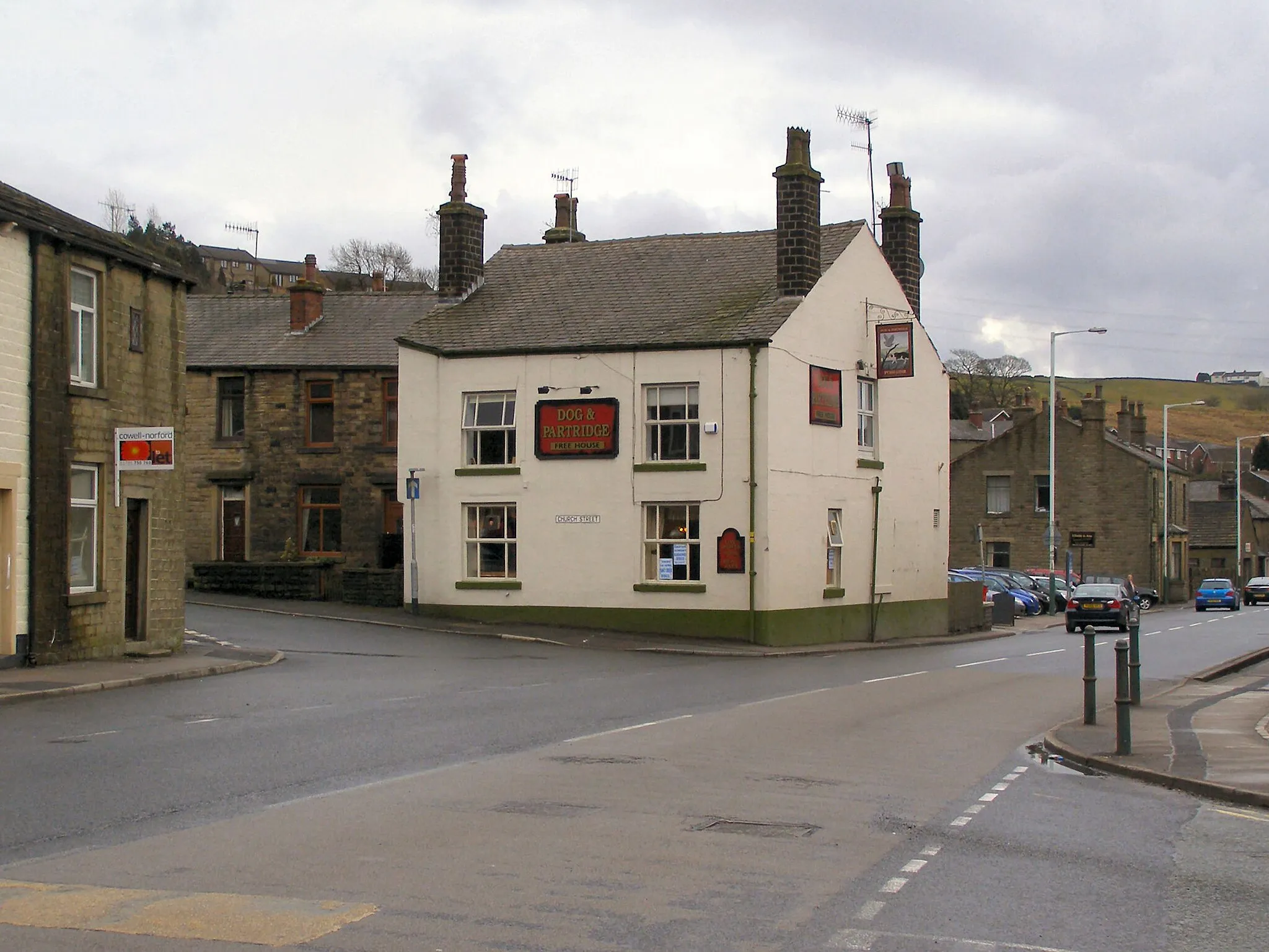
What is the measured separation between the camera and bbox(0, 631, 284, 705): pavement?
59.1ft

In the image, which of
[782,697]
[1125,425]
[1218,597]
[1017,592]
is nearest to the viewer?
[782,697]

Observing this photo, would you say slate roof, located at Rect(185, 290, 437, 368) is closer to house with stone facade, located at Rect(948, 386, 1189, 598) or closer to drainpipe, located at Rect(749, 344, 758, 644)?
drainpipe, located at Rect(749, 344, 758, 644)

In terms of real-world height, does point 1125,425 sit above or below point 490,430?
above

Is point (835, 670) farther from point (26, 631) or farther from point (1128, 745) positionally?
point (26, 631)

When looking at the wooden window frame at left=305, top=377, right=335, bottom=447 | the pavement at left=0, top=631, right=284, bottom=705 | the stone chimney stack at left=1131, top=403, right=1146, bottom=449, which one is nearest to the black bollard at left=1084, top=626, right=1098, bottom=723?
the pavement at left=0, top=631, right=284, bottom=705

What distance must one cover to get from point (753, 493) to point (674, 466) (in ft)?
6.51

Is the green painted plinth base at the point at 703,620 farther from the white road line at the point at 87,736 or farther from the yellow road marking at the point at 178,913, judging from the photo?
the yellow road marking at the point at 178,913

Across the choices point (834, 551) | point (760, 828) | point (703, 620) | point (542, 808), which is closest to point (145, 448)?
point (703, 620)

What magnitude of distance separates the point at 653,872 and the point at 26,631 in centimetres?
1535

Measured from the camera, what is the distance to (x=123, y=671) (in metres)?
20.6

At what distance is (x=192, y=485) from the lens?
43250 mm

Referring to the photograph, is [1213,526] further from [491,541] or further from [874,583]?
[491,541]

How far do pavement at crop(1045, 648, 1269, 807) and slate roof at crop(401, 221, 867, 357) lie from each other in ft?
45.6

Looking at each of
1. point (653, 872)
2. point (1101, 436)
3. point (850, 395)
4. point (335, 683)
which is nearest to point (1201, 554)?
point (1101, 436)
